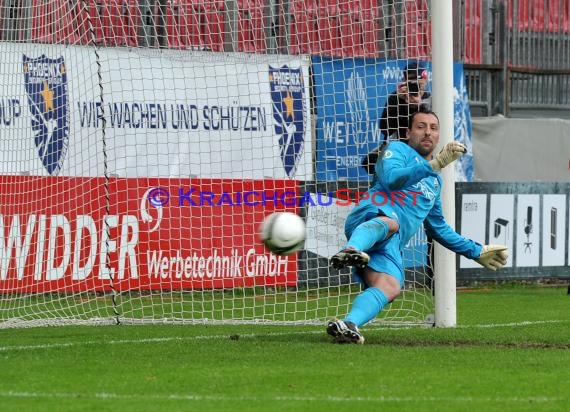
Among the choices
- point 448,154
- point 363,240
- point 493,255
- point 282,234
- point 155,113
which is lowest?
point 493,255

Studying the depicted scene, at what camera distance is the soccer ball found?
9430 mm

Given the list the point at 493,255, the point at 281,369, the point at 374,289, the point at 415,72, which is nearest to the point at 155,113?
the point at 415,72

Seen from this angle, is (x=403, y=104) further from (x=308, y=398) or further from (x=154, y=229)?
(x=308, y=398)

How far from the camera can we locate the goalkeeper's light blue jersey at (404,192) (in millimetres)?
9953

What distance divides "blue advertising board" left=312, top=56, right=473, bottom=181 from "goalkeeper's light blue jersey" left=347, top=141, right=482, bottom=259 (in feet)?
9.77

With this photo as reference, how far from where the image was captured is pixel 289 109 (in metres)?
16.0

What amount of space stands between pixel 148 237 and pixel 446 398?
875 centimetres

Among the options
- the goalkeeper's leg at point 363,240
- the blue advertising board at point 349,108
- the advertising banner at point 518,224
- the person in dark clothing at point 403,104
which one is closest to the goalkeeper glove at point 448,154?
the goalkeeper's leg at point 363,240

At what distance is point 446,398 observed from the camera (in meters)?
6.98

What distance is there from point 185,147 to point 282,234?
6.23 m

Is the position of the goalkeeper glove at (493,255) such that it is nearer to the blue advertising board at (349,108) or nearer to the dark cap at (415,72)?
the dark cap at (415,72)

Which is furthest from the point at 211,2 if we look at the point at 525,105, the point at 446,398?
the point at 446,398

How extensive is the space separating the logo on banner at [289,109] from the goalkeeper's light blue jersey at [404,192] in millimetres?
5450

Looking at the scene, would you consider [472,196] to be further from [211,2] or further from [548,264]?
[211,2]
